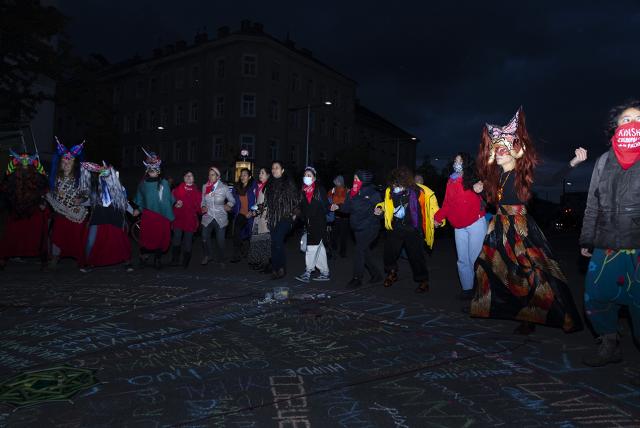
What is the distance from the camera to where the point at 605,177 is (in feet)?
14.0

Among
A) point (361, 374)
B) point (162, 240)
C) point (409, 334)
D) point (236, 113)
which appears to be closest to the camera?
point (361, 374)

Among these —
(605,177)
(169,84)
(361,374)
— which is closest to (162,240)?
(361,374)

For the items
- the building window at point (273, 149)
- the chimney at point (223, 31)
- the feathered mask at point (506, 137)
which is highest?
the chimney at point (223, 31)

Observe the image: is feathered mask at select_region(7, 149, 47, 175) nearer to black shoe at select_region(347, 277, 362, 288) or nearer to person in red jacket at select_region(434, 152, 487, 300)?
black shoe at select_region(347, 277, 362, 288)

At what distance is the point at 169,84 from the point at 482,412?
47686mm

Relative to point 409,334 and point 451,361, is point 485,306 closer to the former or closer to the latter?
point 409,334

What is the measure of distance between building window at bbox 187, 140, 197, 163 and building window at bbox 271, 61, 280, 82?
8779 millimetres

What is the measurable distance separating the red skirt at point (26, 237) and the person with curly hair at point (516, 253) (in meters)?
7.66

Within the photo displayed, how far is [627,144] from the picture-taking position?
13.5 ft

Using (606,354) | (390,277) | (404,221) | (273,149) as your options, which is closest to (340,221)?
(390,277)

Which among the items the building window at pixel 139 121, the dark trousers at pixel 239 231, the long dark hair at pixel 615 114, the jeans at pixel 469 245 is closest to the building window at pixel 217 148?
the building window at pixel 139 121

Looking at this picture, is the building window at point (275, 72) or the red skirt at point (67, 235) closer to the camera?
the red skirt at point (67, 235)

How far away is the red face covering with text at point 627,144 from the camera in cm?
410

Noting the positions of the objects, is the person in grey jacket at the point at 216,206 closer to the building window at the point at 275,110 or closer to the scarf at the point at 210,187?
the scarf at the point at 210,187
